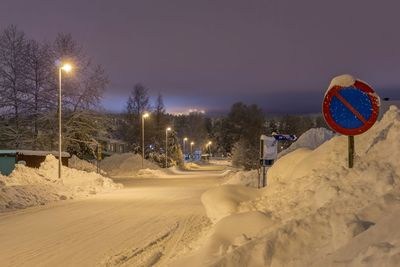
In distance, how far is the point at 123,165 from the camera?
6462cm

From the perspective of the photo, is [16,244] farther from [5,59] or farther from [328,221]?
[5,59]

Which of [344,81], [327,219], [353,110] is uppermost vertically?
[344,81]

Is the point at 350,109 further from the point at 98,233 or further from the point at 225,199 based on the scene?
the point at 98,233

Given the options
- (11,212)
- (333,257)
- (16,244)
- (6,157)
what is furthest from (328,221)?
(6,157)

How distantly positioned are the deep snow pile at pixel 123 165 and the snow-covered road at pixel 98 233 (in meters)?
41.9

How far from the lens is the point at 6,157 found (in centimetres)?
3438

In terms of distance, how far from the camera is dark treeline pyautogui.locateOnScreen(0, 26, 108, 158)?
170 feet

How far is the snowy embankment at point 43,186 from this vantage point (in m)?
19.3

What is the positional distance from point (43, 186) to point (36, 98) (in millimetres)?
30919

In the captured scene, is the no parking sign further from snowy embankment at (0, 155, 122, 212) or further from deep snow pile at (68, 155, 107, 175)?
deep snow pile at (68, 155, 107, 175)

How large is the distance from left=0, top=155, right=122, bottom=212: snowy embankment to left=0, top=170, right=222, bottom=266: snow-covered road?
1.06 meters

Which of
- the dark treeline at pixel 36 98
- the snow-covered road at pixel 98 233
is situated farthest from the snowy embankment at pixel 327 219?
the dark treeline at pixel 36 98

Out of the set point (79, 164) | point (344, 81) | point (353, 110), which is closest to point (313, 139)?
point (344, 81)

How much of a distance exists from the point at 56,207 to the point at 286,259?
14.4 metres
